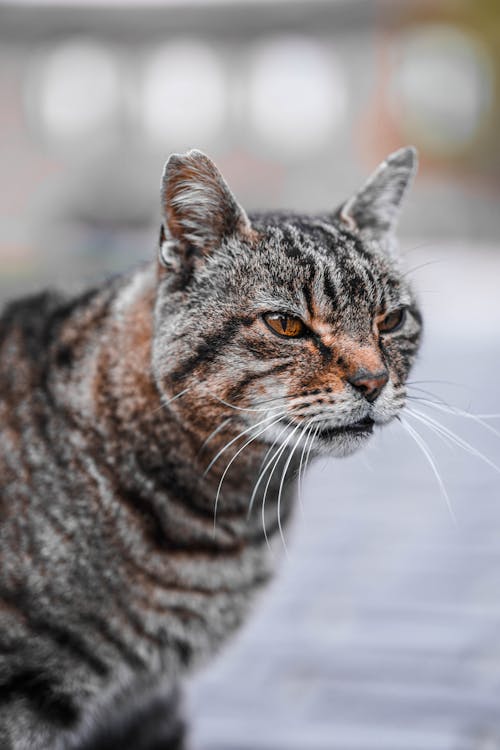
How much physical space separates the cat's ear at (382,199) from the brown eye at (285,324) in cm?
33

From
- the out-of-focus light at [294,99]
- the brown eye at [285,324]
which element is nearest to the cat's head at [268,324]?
the brown eye at [285,324]

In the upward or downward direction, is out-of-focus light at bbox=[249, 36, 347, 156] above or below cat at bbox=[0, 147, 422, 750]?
above

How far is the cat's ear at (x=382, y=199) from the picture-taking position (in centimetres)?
194

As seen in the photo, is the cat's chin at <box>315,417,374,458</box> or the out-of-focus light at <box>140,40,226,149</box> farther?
the out-of-focus light at <box>140,40,226,149</box>

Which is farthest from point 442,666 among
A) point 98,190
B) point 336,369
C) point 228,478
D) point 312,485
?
point 98,190

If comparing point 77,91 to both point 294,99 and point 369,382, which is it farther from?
point 369,382

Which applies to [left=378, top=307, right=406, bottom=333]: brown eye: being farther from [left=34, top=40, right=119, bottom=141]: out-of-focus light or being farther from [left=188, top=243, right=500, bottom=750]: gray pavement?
[left=34, top=40, right=119, bottom=141]: out-of-focus light

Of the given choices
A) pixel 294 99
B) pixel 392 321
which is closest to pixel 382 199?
pixel 392 321

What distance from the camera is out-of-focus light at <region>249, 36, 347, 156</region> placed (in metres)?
14.1

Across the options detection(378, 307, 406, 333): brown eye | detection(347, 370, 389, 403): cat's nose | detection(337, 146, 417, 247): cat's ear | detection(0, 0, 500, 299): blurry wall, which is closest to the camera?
detection(347, 370, 389, 403): cat's nose

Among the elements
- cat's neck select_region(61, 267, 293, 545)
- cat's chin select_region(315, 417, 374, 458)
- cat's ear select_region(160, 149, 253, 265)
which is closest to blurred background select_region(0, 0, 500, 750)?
cat's chin select_region(315, 417, 374, 458)

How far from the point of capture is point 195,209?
1779 mm

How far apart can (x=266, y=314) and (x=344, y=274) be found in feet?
0.57

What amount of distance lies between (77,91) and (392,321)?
13945mm
